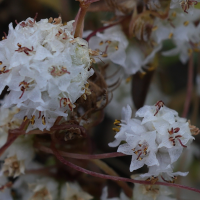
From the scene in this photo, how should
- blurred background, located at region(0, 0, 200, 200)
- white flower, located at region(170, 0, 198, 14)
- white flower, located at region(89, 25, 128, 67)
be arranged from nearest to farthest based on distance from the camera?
white flower, located at region(170, 0, 198, 14)
white flower, located at region(89, 25, 128, 67)
blurred background, located at region(0, 0, 200, 200)

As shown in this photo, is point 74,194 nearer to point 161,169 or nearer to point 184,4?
point 161,169

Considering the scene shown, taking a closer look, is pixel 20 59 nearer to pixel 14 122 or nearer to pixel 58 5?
pixel 14 122

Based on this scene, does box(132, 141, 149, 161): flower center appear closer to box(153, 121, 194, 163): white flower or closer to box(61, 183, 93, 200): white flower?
box(153, 121, 194, 163): white flower

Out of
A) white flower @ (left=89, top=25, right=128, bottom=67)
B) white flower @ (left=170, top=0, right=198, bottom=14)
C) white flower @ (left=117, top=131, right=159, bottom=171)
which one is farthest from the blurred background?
white flower @ (left=117, top=131, right=159, bottom=171)

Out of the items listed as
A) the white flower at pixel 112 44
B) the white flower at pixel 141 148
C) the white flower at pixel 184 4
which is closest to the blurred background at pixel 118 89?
the white flower at pixel 112 44

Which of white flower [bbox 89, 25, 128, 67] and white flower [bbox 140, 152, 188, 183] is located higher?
white flower [bbox 89, 25, 128, 67]

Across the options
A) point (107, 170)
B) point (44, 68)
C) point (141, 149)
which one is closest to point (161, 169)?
point (141, 149)

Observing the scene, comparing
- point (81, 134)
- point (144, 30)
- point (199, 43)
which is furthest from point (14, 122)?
point (199, 43)
